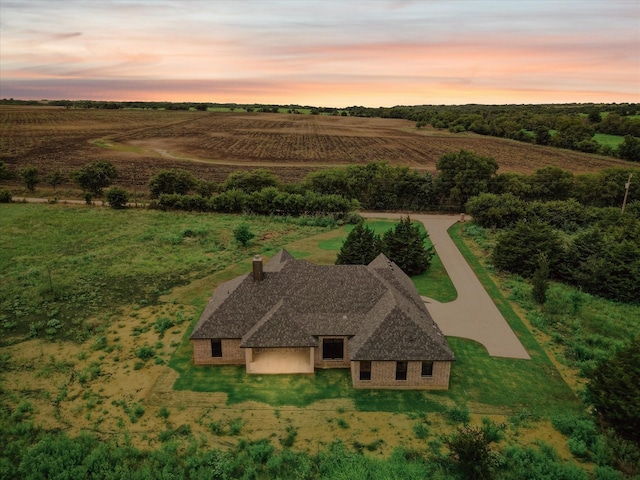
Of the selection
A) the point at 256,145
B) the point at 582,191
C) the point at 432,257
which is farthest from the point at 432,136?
the point at 432,257

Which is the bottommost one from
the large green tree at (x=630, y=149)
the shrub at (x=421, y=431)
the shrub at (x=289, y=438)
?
the shrub at (x=289, y=438)

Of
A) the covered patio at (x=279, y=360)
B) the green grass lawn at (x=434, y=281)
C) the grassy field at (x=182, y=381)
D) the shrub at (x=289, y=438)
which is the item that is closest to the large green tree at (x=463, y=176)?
the green grass lawn at (x=434, y=281)

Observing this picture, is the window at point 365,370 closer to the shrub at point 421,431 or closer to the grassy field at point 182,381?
the grassy field at point 182,381

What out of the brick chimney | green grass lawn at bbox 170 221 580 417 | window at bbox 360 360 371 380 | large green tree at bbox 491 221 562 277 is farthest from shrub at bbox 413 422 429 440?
large green tree at bbox 491 221 562 277

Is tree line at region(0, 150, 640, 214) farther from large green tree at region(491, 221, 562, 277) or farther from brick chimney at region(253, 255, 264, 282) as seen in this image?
brick chimney at region(253, 255, 264, 282)

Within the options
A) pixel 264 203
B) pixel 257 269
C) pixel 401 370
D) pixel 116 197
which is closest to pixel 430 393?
pixel 401 370

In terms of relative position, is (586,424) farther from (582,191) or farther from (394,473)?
(582,191)
